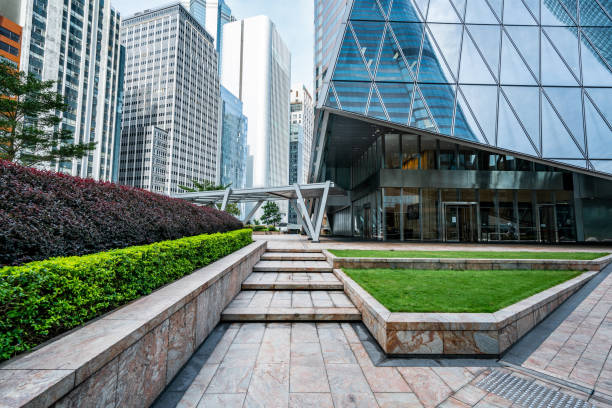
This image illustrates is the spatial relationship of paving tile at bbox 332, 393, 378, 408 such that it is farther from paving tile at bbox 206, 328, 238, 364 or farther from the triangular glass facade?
the triangular glass facade

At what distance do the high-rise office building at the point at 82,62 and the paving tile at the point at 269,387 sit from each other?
71.0m

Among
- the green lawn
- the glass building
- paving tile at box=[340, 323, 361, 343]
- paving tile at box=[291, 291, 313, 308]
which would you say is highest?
the glass building

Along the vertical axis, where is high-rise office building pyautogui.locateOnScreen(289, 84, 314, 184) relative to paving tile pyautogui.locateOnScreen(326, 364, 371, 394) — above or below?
above

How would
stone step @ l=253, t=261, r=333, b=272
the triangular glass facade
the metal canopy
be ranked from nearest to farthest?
stone step @ l=253, t=261, r=333, b=272, the triangular glass facade, the metal canopy

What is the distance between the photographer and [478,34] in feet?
53.3

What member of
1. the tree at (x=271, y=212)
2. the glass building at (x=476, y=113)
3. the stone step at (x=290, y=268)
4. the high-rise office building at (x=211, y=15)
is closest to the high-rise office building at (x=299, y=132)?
the high-rise office building at (x=211, y=15)

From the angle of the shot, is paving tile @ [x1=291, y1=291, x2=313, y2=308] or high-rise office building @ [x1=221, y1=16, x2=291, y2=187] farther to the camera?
high-rise office building @ [x1=221, y1=16, x2=291, y2=187]

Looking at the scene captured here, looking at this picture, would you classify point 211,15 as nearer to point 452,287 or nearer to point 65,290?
point 452,287

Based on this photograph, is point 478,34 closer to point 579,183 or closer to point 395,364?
point 579,183

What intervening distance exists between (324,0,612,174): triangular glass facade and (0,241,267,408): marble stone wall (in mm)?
13027

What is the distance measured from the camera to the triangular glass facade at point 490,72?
47.0ft

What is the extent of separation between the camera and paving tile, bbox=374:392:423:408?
8.96 feet

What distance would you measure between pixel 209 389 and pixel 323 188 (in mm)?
14644

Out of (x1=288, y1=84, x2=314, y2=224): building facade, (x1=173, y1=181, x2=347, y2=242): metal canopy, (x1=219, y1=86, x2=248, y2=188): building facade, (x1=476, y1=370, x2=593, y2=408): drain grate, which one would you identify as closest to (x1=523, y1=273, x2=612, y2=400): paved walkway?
(x1=476, y1=370, x2=593, y2=408): drain grate
